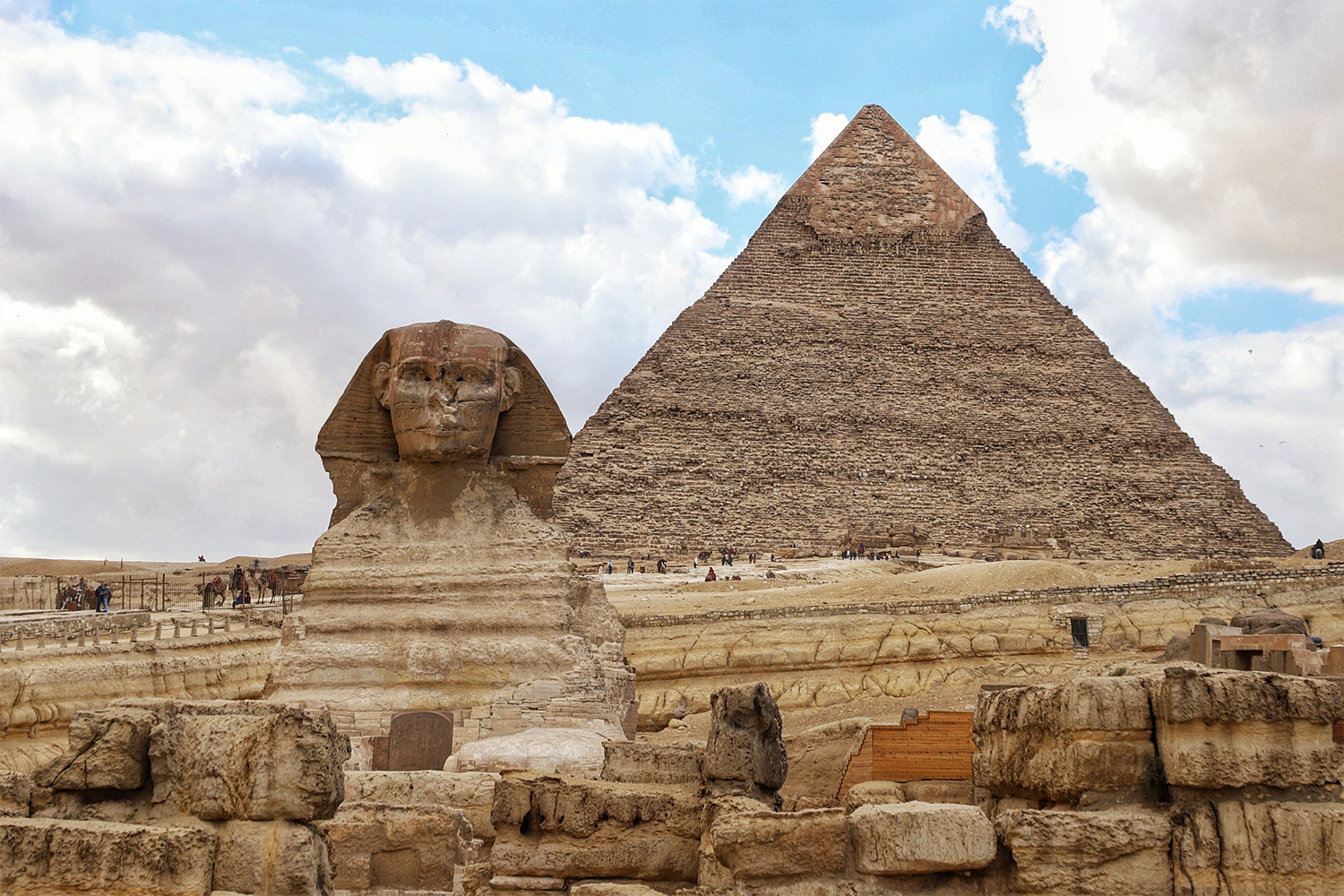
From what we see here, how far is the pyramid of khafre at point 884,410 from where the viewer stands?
67.3 meters

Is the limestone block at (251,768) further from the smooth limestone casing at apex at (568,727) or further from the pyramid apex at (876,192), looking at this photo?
the pyramid apex at (876,192)

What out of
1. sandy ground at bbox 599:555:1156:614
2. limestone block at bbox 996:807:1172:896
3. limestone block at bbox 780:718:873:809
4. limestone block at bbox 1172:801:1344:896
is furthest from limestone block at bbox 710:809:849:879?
sandy ground at bbox 599:555:1156:614

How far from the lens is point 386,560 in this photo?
16.4ft

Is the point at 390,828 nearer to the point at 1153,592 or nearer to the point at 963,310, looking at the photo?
the point at 1153,592

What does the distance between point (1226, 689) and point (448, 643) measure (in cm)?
314

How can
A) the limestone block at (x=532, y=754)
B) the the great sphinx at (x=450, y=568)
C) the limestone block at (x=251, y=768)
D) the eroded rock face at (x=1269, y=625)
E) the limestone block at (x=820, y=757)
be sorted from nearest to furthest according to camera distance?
1. the limestone block at (x=251, y=768)
2. the limestone block at (x=532, y=754)
3. the the great sphinx at (x=450, y=568)
4. the limestone block at (x=820, y=757)
5. the eroded rock face at (x=1269, y=625)

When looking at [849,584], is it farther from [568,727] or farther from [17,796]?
[17,796]

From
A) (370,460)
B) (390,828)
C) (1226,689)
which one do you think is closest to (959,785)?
(390,828)

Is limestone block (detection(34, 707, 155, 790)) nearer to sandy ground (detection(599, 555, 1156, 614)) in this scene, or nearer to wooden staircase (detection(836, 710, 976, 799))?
wooden staircase (detection(836, 710, 976, 799))

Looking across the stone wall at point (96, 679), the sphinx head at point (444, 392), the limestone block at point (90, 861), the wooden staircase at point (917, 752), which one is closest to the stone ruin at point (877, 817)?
the limestone block at point (90, 861)

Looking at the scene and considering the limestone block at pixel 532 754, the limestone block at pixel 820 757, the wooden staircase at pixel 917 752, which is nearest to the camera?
the limestone block at pixel 532 754

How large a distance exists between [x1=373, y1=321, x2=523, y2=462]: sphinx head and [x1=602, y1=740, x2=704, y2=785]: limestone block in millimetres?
2410

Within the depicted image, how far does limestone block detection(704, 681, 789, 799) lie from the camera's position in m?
2.50

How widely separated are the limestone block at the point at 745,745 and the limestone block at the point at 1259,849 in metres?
0.74
